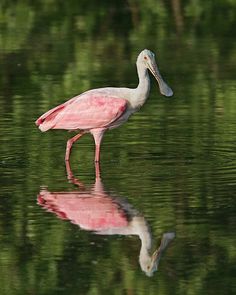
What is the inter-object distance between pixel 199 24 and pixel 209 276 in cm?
1862

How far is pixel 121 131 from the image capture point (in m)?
16.2

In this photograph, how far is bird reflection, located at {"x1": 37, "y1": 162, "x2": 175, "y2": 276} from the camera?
1026cm

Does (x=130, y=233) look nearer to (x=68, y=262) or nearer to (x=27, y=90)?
(x=68, y=262)

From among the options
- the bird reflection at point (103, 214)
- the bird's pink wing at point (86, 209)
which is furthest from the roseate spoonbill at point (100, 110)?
the bird's pink wing at point (86, 209)

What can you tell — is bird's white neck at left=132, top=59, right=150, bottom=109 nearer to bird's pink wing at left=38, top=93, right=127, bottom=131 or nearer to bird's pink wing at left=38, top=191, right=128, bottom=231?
bird's pink wing at left=38, top=93, right=127, bottom=131

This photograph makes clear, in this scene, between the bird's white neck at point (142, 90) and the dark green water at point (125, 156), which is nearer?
the dark green water at point (125, 156)

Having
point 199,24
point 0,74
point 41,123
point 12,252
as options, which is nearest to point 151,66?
point 41,123

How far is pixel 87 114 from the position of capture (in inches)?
575

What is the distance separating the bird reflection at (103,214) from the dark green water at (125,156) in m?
0.06

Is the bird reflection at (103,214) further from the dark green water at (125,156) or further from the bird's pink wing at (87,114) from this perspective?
the bird's pink wing at (87,114)

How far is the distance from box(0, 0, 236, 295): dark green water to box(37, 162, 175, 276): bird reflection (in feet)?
0.21

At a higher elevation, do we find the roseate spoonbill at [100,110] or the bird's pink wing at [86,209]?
the bird's pink wing at [86,209]

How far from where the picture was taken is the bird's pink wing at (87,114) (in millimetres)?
14430

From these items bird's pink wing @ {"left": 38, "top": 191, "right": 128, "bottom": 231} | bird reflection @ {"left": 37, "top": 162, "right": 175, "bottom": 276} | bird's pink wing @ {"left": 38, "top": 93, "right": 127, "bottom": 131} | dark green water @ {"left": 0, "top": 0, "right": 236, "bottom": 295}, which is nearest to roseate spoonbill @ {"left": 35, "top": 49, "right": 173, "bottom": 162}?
bird's pink wing @ {"left": 38, "top": 93, "right": 127, "bottom": 131}
